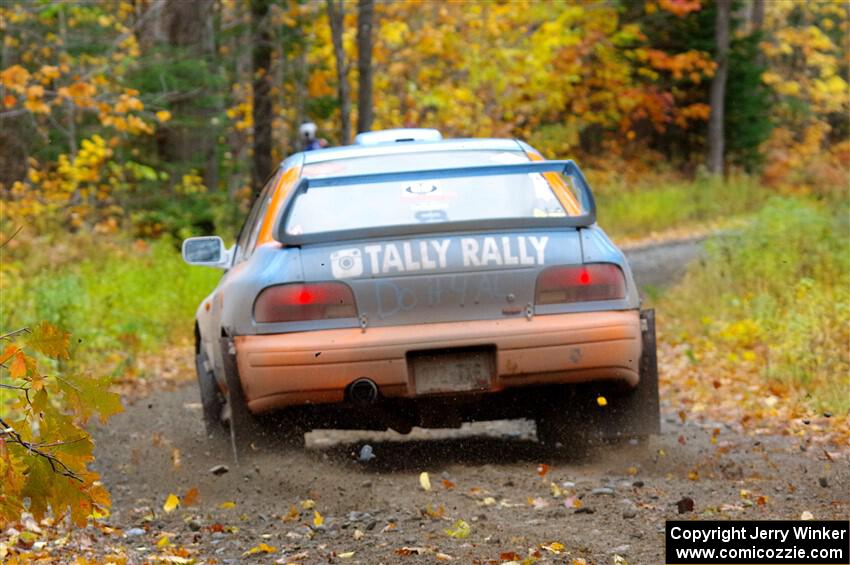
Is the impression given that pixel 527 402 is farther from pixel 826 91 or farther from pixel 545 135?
pixel 826 91

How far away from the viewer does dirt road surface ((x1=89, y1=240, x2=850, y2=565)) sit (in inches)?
209

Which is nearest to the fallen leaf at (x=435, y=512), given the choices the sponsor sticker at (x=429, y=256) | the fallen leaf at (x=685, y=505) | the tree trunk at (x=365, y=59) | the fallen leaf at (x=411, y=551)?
the fallen leaf at (x=411, y=551)

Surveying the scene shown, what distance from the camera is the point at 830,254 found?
12.3 meters

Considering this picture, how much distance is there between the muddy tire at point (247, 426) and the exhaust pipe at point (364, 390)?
58 centimetres

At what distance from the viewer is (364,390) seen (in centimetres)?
632

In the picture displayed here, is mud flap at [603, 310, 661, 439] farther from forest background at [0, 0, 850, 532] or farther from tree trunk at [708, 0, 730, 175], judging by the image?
tree trunk at [708, 0, 730, 175]

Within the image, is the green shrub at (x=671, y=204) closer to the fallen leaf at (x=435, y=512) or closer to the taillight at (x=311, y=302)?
the taillight at (x=311, y=302)

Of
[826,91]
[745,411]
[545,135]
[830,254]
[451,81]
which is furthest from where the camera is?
[826,91]

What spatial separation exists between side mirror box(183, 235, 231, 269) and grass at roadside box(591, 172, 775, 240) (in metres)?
20.1

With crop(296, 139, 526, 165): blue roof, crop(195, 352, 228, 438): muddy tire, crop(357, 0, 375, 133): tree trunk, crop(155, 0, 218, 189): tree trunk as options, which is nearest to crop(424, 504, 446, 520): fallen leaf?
crop(296, 139, 526, 165): blue roof

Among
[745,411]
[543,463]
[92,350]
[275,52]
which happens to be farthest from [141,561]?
[275,52]

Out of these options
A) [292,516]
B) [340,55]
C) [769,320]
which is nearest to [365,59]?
[340,55]

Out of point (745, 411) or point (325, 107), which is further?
point (325, 107)

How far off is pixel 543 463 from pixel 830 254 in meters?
5.96
